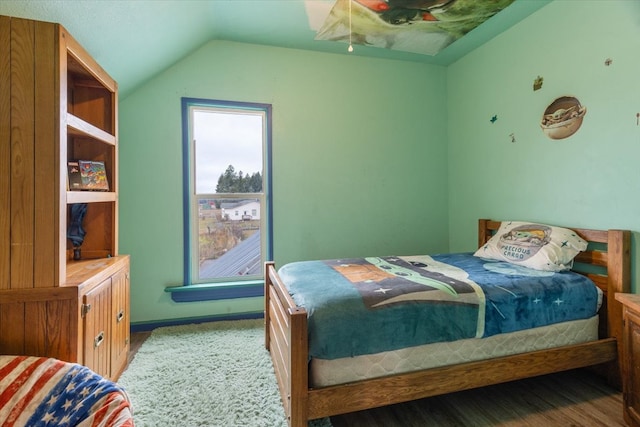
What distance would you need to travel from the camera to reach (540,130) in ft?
8.04

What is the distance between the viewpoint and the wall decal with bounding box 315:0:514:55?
226 centimetres

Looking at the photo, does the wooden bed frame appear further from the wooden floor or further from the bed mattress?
the wooden floor

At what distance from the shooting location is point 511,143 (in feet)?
8.90

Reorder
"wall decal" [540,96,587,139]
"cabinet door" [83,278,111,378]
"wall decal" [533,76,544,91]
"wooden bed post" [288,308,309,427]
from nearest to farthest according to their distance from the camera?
1. "wooden bed post" [288,308,309,427]
2. "cabinet door" [83,278,111,378]
3. "wall decal" [540,96,587,139]
4. "wall decal" [533,76,544,91]

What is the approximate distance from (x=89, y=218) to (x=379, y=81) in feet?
9.70

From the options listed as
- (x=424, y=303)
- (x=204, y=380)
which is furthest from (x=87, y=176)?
(x=424, y=303)

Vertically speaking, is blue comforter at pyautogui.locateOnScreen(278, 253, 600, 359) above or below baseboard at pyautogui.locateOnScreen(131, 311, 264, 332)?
above

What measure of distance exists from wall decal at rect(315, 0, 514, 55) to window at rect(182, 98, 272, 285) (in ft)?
3.42

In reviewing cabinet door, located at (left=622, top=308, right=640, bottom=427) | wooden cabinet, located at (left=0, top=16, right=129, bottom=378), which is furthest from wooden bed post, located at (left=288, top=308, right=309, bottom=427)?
cabinet door, located at (left=622, top=308, right=640, bottom=427)

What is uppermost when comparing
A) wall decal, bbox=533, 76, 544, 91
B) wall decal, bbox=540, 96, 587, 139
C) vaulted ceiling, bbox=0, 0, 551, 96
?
vaulted ceiling, bbox=0, 0, 551, 96

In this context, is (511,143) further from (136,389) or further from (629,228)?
(136,389)

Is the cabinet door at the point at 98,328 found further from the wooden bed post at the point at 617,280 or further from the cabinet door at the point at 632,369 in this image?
the wooden bed post at the point at 617,280

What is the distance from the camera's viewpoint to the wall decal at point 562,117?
2172 millimetres

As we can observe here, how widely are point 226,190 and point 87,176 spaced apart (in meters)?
1.24
